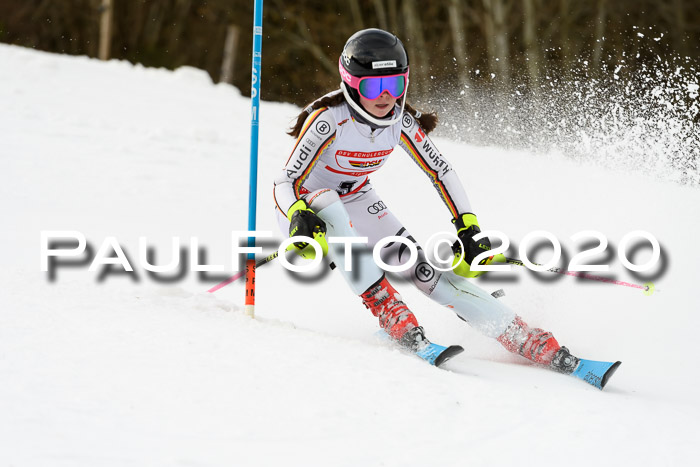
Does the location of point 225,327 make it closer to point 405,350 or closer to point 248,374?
point 248,374

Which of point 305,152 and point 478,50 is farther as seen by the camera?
point 478,50

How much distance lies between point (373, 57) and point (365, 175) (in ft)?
2.32

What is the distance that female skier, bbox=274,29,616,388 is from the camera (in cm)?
362

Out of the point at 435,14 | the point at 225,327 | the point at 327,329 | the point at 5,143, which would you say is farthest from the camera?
the point at 435,14

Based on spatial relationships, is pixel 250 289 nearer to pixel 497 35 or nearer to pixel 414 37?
pixel 497 35

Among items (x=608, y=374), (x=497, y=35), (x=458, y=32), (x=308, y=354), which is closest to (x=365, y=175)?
(x=308, y=354)

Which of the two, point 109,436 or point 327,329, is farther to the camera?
point 327,329

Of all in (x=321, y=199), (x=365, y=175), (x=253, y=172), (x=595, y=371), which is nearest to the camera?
(x=595, y=371)

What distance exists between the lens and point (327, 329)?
14.3 feet

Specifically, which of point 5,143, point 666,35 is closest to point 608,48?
point 666,35

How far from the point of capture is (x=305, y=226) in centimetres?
348

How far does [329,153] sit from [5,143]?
19.0 ft

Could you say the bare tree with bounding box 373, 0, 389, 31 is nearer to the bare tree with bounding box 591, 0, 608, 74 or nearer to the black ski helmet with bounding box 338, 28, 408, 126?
the bare tree with bounding box 591, 0, 608, 74

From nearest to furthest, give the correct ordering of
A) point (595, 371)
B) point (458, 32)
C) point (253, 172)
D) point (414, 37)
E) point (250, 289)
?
point (595, 371) < point (250, 289) < point (253, 172) < point (458, 32) < point (414, 37)
